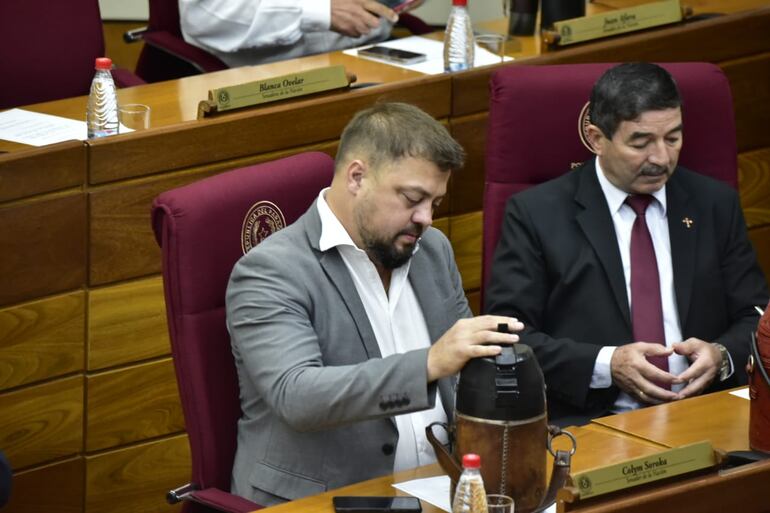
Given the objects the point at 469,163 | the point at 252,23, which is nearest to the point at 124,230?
the point at 469,163

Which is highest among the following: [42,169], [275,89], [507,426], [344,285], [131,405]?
[275,89]

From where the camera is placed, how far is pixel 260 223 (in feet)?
8.84

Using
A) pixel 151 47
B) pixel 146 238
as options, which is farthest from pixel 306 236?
pixel 151 47

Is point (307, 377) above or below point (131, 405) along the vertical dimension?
above

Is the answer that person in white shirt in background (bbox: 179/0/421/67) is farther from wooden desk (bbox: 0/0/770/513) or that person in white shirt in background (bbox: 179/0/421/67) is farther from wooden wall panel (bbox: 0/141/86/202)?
wooden wall panel (bbox: 0/141/86/202)

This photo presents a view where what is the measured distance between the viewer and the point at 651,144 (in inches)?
124

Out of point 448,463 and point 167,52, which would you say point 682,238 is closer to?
point 448,463

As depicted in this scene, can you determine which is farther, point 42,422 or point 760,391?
point 42,422

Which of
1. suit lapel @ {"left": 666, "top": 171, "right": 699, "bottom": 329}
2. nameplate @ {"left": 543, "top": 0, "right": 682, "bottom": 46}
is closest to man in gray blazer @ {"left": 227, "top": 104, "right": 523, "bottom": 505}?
suit lapel @ {"left": 666, "top": 171, "right": 699, "bottom": 329}

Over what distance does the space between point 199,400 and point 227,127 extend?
1023 millimetres

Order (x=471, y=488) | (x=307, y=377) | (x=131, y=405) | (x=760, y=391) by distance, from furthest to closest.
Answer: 1. (x=131, y=405)
2. (x=760, y=391)
3. (x=307, y=377)
4. (x=471, y=488)

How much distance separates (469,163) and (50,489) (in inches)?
54.2

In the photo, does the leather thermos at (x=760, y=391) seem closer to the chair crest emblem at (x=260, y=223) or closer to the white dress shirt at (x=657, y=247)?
the white dress shirt at (x=657, y=247)

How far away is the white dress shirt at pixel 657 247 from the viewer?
3.12m
